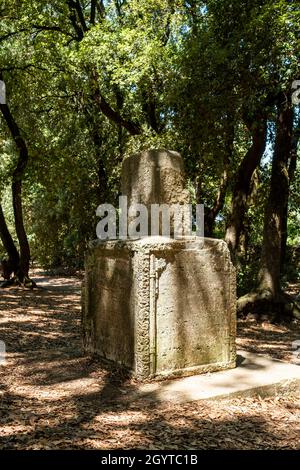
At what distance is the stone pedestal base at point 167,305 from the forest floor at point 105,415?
405 millimetres

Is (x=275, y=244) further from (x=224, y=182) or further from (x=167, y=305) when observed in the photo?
(x=167, y=305)

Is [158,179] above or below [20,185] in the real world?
below

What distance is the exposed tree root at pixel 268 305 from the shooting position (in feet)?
33.4

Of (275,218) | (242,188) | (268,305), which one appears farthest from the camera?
(242,188)

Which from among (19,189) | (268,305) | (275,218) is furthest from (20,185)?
(268,305)

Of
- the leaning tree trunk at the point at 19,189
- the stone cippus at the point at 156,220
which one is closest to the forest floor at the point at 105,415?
the stone cippus at the point at 156,220

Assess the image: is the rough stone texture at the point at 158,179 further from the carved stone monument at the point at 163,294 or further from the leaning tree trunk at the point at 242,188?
the leaning tree trunk at the point at 242,188

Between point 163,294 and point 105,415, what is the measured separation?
1.35 meters

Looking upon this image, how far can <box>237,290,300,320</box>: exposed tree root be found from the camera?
10.2 metres

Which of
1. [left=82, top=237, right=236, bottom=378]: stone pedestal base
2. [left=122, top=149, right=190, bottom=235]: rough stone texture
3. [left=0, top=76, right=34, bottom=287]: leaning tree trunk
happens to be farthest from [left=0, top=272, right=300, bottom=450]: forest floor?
[left=0, top=76, right=34, bottom=287]: leaning tree trunk

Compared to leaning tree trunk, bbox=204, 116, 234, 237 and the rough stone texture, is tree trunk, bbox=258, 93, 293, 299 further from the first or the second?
the rough stone texture

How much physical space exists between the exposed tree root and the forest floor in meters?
4.71

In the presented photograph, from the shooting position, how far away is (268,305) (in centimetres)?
1021
